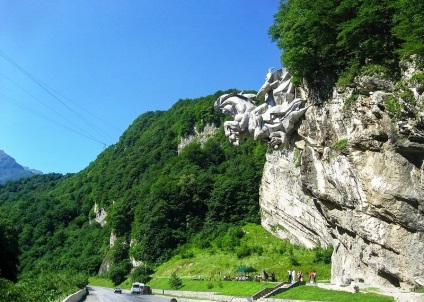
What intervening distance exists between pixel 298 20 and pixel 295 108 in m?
5.72

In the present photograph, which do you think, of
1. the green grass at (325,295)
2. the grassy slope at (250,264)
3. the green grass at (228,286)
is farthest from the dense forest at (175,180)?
the green grass at (228,286)

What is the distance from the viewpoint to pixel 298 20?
26.5 meters

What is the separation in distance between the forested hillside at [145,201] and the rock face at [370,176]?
95.6ft

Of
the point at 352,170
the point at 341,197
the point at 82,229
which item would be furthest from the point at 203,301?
the point at 82,229

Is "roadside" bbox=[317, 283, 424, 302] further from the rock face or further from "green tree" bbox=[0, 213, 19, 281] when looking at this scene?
"green tree" bbox=[0, 213, 19, 281]

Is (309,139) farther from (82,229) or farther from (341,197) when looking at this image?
(82,229)

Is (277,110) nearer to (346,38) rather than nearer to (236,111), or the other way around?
(236,111)

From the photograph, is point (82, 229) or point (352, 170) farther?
point (82, 229)

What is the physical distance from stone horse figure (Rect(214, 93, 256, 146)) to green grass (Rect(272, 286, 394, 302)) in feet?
41.4

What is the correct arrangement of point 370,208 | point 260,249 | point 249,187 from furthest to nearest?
1. point 249,187
2. point 260,249
3. point 370,208

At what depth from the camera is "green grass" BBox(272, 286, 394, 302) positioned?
19344 mm

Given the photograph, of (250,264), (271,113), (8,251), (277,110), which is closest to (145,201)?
(250,264)

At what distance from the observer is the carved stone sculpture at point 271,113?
29828mm

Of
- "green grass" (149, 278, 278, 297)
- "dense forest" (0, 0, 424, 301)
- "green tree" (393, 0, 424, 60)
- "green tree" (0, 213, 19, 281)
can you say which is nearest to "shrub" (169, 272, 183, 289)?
"green grass" (149, 278, 278, 297)
